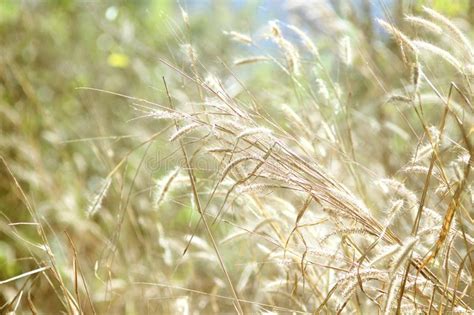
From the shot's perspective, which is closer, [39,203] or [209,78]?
[209,78]

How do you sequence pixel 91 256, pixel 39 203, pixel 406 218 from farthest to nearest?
pixel 39 203 < pixel 91 256 < pixel 406 218

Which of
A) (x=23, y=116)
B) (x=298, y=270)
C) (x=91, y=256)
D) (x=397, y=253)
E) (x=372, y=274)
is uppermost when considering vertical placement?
(x=397, y=253)

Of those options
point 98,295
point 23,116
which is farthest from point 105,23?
point 98,295

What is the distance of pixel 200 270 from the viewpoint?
3.51 metres

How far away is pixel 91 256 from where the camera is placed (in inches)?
136

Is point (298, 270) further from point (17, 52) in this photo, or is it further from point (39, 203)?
point (17, 52)

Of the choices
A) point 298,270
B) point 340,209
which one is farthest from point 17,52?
point 340,209

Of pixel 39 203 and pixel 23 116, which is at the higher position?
pixel 23 116

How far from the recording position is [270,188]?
1.63 metres

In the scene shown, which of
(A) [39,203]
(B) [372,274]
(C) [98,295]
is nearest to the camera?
(B) [372,274]

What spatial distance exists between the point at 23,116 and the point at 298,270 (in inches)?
92.0

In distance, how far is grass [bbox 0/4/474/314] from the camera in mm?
1571

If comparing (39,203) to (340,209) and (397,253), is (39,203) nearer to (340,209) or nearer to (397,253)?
(340,209)

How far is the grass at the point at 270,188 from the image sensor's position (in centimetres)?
157
